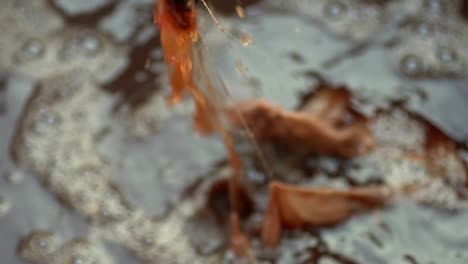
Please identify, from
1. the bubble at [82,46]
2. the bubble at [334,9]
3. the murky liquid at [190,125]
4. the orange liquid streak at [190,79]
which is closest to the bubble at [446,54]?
the murky liquid at [190,125]

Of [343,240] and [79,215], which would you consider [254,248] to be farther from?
[79,215]

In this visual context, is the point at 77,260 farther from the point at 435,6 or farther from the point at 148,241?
the point at 435,6

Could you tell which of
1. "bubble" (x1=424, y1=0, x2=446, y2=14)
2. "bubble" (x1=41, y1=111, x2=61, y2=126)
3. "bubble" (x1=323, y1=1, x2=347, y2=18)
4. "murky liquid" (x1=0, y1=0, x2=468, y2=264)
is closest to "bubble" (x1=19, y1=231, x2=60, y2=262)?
"murky liquid" (x1=0, y1=0, x2=468, y2=264)

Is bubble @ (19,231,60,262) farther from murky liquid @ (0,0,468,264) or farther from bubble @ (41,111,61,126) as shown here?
bubble @ (41,111,61,126)

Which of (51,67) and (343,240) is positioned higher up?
(51,67)

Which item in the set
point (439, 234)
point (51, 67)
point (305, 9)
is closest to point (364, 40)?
point (305, 9)

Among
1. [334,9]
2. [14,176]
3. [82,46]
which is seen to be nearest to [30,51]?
[82,46]

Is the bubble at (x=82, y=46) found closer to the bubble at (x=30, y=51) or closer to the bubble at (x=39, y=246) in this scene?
the bubble at (x=30, y=51)
